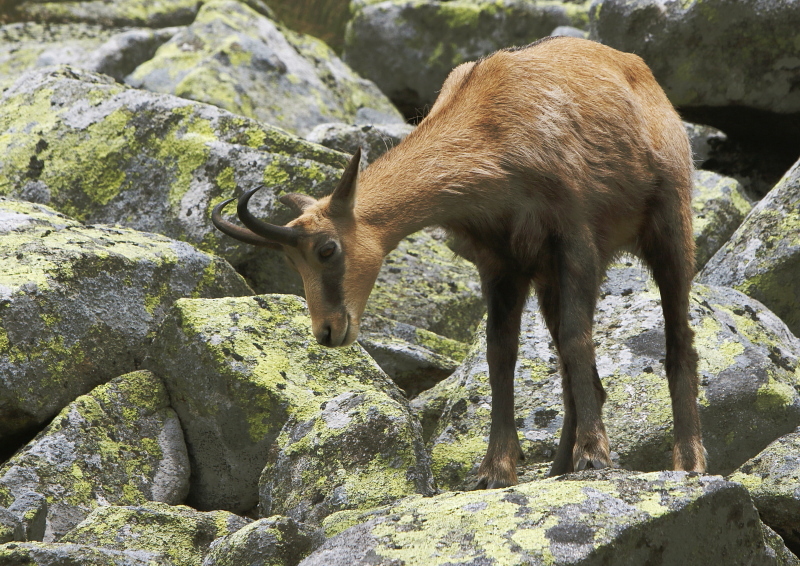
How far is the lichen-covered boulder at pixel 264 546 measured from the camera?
4637mm

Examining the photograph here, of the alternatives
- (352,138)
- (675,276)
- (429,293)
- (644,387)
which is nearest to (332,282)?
(675,276)

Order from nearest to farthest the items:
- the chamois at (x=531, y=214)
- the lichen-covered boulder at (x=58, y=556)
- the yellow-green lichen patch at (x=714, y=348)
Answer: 1. the lichen-covered boulder at (x=58, y=556)
2. the chamois at (x=531, y=214)
3. the yellow-green lichen patch at (x=714, y=348)

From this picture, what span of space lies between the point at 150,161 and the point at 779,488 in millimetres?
6148

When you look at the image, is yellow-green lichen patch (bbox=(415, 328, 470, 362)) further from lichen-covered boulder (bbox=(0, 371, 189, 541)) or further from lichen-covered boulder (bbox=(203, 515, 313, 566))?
lichen-covered boulder (bbox=(203, 515, 313, 566))

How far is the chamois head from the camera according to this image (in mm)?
5707

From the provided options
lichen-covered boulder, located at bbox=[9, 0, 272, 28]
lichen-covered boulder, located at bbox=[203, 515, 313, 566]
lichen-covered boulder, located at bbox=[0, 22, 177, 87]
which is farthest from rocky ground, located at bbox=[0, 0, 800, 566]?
lichen-covered boulder, located at bbox=[9, 0, 272, 28]

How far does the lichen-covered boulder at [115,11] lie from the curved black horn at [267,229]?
12.1 metres

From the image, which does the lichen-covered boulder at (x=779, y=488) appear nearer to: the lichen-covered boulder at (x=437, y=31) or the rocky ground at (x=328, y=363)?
the rocky ground at (x=328, y=363)

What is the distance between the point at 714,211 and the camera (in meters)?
9.35

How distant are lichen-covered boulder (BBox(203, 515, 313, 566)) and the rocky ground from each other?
11 millimetres

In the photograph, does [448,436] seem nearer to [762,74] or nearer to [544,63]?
[544,63]

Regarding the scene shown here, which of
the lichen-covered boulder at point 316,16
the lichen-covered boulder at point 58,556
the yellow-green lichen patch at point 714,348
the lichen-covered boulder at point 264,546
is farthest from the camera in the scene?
the lichen-covered boulder at point 316,16

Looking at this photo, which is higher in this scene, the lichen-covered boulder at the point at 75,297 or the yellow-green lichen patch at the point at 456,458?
the lichen-covered boulder at the point at 75,297

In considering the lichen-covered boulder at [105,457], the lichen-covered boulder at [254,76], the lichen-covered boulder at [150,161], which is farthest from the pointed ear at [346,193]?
the lichen-covered boulder at [254,76]
